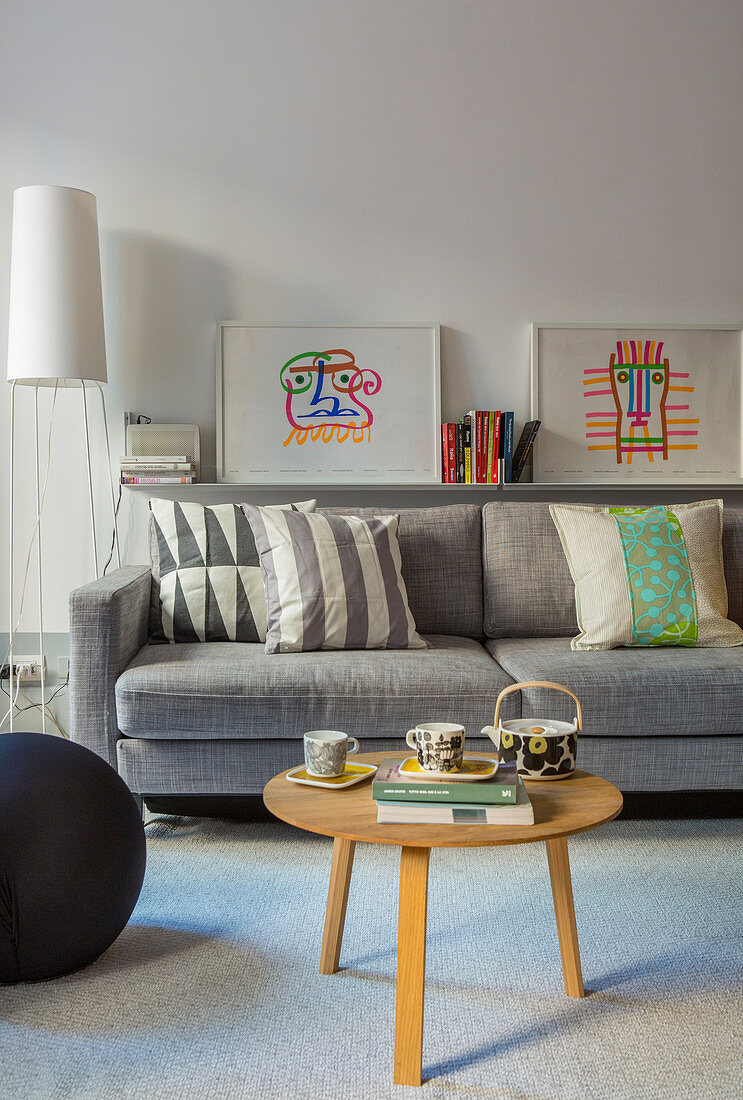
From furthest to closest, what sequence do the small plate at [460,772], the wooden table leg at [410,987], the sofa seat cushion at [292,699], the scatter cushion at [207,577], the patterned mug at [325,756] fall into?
1. the scatter cushion at [207,577]
2. the sofa seat cushion at [292,699]
3. the patterned mug at [325,756]
4. the small plate at [460,772]
5. the wooden table leg at [410,987]

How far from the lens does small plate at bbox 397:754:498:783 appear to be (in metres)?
1.54

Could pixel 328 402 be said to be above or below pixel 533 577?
above

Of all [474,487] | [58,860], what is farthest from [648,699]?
[58,860]

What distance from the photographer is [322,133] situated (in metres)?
3.37

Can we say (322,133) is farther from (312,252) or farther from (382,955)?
(382,955)

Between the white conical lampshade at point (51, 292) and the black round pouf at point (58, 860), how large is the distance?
1583 mm

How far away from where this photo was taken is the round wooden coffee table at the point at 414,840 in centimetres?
Answer: 137

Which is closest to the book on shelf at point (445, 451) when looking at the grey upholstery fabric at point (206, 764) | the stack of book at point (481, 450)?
the stack of book at point (481, 450)

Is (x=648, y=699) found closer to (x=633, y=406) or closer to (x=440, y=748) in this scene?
(x=440, y=748)

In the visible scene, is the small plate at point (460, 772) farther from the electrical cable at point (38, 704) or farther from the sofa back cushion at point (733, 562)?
the electrical cable at point (38, 704)

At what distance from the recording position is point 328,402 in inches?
133

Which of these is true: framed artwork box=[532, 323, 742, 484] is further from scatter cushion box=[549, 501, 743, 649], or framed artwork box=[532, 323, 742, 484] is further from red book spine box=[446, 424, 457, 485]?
scatter cushion box=[549, 501, 743, 649]

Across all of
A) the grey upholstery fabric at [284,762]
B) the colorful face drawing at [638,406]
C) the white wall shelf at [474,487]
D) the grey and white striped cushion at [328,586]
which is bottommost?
the grey upholstery fabric at [284,762]

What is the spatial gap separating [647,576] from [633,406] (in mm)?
952
